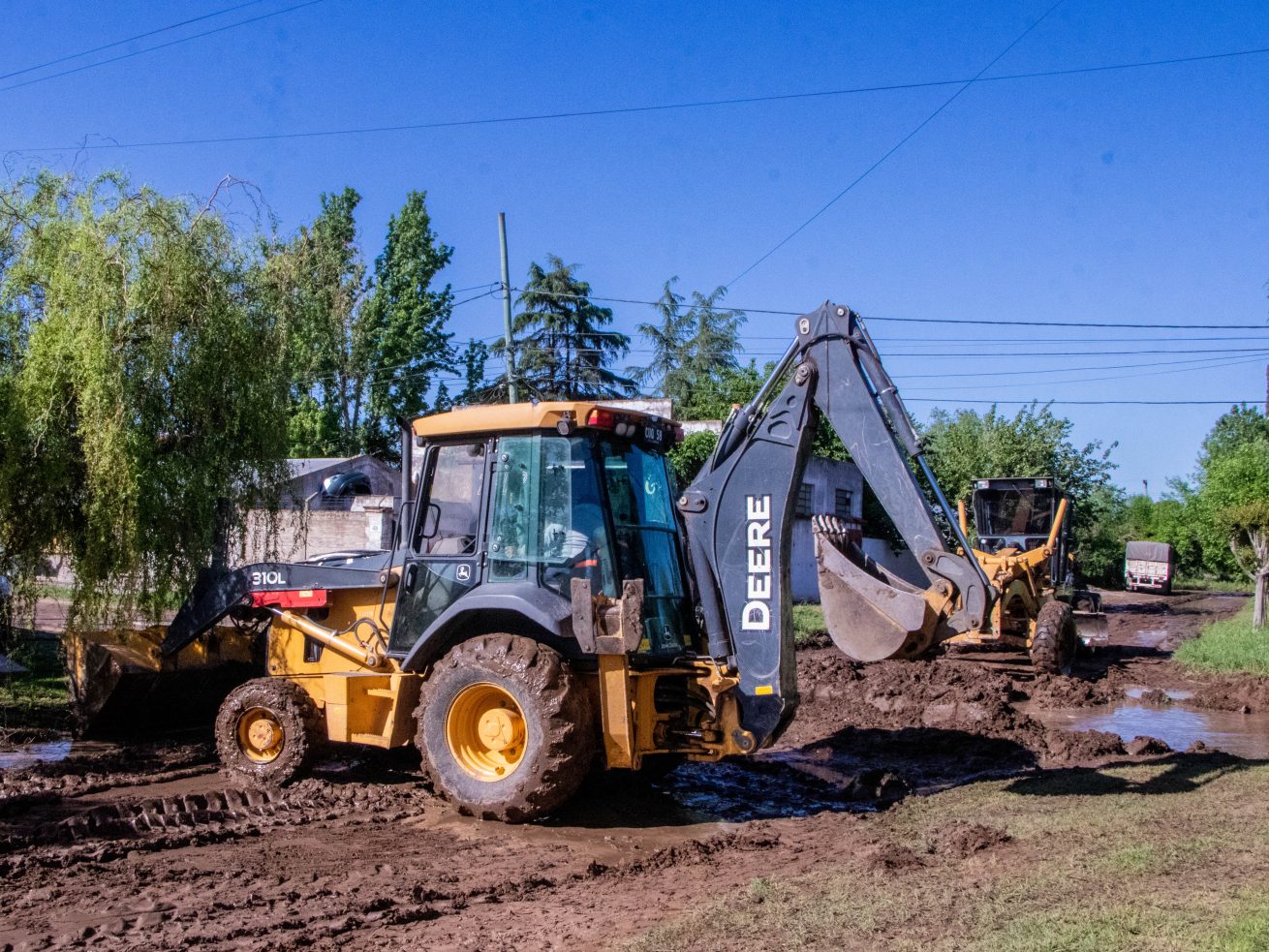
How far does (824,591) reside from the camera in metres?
7.67

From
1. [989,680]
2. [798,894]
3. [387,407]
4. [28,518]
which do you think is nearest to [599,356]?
[387,407]

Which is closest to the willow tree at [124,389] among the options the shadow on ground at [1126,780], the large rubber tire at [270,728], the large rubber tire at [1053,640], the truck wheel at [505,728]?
the large rubber tire at [270,728]

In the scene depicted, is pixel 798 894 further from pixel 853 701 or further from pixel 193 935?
pixel 853 701

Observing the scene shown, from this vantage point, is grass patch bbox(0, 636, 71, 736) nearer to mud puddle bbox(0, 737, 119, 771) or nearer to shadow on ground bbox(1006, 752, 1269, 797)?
mud puddle bbox(0, 737, 119, 771)

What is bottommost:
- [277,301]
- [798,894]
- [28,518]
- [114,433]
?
[798,894]

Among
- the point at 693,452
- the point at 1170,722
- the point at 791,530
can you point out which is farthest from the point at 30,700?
the point at 693,452

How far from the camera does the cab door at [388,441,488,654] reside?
7602 mm

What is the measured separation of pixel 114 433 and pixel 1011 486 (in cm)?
1514

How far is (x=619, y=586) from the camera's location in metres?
7.12

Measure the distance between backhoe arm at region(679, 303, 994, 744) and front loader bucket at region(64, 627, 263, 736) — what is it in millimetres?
4831

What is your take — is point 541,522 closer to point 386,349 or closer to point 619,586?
point 619,586

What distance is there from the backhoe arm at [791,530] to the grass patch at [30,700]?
6.20m

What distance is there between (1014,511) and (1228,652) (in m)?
4.08

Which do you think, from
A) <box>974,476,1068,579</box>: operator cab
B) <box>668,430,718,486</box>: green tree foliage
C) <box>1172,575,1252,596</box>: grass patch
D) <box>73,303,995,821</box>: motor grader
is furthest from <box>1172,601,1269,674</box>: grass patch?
<box>1172,575,1252,596</box>: grass patch
